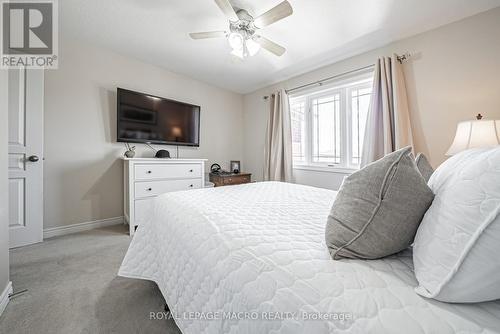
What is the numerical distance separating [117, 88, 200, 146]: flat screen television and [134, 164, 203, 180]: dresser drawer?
55 cm

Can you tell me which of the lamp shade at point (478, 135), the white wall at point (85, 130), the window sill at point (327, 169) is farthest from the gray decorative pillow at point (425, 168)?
the white wall at point (85, 130)

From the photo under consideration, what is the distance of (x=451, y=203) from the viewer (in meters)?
0.50

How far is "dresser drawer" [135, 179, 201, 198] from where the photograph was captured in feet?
8.11

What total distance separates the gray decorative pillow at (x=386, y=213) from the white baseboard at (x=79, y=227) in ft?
10.2

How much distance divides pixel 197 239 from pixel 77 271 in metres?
1.60

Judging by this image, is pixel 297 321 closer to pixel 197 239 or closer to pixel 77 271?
pixel 197 239

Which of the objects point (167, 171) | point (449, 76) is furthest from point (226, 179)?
point (449, 76)

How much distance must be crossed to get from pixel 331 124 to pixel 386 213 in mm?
2663

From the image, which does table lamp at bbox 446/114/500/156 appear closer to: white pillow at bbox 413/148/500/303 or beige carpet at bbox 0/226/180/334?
white pillow at bbox 413/148/500/303

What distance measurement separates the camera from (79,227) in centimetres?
253

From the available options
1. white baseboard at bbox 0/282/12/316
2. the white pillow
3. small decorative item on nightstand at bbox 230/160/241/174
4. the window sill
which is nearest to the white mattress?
the white pillow

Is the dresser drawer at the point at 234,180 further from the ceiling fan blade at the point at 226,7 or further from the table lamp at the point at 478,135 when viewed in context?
the table lamp at the point at 478,135

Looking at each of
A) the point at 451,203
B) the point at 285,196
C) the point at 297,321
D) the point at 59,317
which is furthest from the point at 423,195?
the point at 59,317

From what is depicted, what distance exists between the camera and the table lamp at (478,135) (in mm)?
1472
